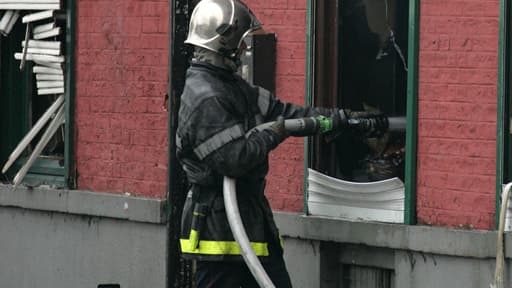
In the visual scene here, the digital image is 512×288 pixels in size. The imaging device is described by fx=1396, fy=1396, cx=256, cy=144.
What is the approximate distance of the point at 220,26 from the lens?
7742mm

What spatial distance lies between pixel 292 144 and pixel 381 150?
63 cm

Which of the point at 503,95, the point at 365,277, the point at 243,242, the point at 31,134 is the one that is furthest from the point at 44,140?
the point at 503,95

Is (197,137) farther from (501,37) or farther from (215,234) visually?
(501,37)

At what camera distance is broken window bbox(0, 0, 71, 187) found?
1122 centimetres

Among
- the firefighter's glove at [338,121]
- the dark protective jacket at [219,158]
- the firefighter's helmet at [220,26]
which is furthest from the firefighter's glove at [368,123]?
the firefighter's helmet at [220,26]

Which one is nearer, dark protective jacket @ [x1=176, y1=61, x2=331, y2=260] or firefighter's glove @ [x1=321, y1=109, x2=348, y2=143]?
dark protective jacket @ [x1=176, y1=61, x2=331, y2=260]

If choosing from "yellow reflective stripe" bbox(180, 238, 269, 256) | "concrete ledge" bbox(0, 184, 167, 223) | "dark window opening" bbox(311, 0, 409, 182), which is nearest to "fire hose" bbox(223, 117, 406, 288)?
"yellow reflective stripe" bbox(180, 238, 269, 256)

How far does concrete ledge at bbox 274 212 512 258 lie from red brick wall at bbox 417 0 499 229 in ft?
0.40

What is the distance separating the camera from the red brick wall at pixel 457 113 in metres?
8.30

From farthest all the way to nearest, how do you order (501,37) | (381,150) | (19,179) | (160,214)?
(19,179)
(160,214)
(381,150)
(501,37)

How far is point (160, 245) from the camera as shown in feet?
33.8

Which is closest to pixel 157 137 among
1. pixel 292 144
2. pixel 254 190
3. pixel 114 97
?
pixel 114 97

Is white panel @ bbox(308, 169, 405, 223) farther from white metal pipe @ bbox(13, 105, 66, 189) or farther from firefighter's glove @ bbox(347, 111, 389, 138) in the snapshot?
white metal pipe @ bbox(13, 105, 66, 189)

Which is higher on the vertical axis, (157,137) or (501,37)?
(501,37)
